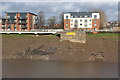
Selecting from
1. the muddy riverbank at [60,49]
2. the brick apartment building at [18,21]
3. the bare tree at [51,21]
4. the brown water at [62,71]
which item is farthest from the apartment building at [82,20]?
the brown water at [62,71]

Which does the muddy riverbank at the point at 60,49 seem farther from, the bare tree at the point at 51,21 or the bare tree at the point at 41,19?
the bare tree at the point at 51,21

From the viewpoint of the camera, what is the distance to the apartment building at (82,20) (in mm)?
66000

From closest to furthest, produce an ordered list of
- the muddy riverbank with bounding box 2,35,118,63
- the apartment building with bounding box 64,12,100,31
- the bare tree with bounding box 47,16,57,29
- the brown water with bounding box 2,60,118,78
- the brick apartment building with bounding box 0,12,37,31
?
the brown water with bounding box 2,60,118,78, the muddy riverbank with bounding box 2,35,118,63, the apartment building with bounding box 64,12,100,31, the brick apartment building with bounding box 0,12,37,31, the bare tree with bounding box 47,16,57,29

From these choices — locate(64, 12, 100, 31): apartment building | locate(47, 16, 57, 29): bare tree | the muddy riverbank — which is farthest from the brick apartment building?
the muddy riverbank

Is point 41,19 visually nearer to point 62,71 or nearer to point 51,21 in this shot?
point 51,21

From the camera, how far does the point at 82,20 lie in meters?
66.9

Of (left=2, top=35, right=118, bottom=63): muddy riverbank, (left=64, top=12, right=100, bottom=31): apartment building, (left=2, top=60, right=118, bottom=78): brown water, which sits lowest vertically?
(left=2, top=60, right=118, bottom=78): brown water

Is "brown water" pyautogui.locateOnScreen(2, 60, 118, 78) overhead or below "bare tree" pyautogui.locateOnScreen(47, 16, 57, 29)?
below

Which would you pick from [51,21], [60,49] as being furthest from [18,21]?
[60,49]

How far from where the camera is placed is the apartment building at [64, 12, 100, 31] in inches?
2598

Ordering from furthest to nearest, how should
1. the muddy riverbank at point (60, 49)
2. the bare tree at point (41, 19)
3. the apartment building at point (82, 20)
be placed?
the bare tree at point (41, 19) < the apartment building at point (82, 20) < the muddy riverbank at point (60, 49)

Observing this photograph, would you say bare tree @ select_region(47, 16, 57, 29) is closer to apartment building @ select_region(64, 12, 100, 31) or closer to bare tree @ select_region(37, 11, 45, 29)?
bare tree @ select_region(37, 11, 45, 29)

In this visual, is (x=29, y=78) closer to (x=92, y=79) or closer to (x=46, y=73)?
(x=46, y=73)

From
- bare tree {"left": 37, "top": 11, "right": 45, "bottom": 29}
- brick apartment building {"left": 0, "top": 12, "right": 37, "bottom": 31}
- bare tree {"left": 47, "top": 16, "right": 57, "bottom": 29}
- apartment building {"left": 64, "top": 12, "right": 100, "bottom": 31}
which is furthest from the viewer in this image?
bare tree {"left": 47, "top": 16, "right": 57, "bottom": 29}
